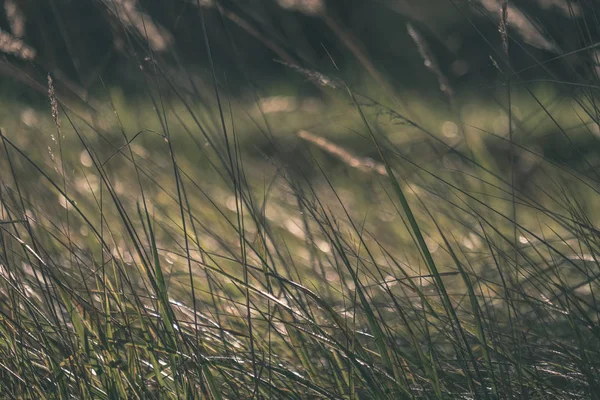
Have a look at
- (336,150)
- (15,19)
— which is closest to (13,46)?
(15,19)

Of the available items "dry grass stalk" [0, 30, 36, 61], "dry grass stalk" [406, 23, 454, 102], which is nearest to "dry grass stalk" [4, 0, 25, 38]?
"dry grass stalk" [0, 30, 36, 61]

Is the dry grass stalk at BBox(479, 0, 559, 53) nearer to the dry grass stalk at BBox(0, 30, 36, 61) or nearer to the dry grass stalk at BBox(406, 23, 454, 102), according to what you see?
the dry grass stalk at BBox(406, 23, 454, 102)

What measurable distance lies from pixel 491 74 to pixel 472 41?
0.54 ft

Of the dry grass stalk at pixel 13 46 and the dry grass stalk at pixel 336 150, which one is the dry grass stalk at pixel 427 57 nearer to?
the dry grass stalk at pixel 336 150

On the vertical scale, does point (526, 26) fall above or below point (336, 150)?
above

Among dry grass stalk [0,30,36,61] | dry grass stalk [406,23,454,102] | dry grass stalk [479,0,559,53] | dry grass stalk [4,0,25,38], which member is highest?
dry grass stalk [479,0,559,53]

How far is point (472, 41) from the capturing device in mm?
3562

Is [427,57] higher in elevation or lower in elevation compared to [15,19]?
higher

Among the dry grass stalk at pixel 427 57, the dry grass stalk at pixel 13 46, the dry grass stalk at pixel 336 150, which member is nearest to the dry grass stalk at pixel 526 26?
the dry grass stalk at pixel 427 57

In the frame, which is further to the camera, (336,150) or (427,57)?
(427,57)

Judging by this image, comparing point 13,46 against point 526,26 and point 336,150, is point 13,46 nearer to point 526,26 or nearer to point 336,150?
point 336,150

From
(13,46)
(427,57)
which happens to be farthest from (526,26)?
(13,46)

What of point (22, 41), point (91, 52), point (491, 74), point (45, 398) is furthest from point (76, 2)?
point (45, 398)

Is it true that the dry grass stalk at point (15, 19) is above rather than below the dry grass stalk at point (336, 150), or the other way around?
above
